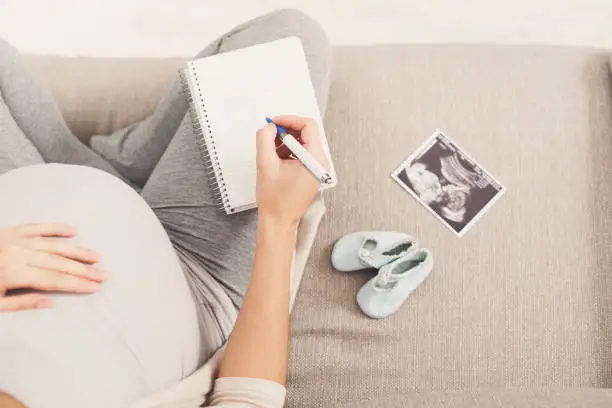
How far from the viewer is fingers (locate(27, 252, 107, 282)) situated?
2.33 feet

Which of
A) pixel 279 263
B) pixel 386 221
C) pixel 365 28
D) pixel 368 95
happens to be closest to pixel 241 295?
pixel 279 263

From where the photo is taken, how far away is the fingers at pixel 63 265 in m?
0.71

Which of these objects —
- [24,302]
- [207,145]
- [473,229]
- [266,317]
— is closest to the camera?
[24,302]

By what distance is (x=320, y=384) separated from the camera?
974 mm

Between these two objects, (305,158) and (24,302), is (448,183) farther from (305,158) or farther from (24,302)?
(24,302)

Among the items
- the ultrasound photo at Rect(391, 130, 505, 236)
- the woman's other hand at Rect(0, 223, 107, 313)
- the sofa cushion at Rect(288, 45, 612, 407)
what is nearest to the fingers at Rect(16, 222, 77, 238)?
the woman's other hand at Rect(0, 223, 107, 313)

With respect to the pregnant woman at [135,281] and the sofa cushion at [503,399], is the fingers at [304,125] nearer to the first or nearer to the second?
the pregnant woman at [135,281]

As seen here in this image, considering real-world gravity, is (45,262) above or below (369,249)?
above

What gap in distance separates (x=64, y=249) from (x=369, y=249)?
52 cm

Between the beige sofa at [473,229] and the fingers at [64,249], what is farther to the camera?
the beige sofa at [473,229]

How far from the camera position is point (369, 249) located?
104 centimetres

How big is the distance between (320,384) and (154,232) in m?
0.39

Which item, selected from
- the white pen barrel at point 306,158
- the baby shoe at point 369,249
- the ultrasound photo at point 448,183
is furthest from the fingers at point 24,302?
the ultrasound photo at point 448,183

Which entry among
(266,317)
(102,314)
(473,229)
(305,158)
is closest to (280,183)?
(305,158)
